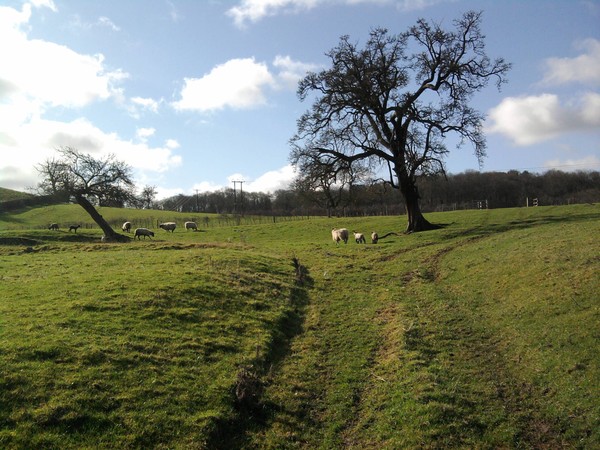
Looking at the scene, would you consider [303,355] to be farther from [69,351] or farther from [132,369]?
[69,351]

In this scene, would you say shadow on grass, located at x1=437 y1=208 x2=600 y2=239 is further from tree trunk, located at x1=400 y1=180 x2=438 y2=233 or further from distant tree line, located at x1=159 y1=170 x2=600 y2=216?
distant tree line, located at x1=159 y1=170 x2=600 y2=216

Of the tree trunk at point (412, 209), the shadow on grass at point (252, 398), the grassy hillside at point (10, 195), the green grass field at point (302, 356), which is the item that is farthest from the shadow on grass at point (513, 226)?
the grassy hillside at point (10, 195)

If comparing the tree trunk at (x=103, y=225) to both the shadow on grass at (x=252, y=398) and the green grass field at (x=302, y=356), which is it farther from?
the shadow on grass at (x=252, y=398)

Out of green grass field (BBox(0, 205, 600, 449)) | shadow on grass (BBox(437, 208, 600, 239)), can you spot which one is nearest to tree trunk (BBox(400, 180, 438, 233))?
shadow on grass (BBox(437, 208, 600, 239))

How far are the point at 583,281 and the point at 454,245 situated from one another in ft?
47.1

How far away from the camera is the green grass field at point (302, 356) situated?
26.1 ft

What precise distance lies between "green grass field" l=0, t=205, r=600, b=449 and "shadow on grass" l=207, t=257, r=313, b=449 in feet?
0.13

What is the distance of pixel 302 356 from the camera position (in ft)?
39.6

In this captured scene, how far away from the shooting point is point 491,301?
603 inches

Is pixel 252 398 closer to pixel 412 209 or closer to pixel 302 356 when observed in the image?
pixel 302 356

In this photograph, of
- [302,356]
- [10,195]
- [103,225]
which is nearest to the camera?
[302,356]

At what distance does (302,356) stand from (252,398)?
291 centimetres

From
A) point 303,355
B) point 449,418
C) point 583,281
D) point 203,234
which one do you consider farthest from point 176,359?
point 203,234

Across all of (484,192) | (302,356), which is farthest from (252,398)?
(484,192)
